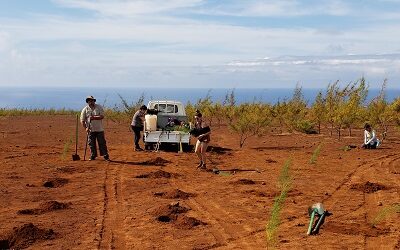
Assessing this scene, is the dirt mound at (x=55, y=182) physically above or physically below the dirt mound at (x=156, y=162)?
below

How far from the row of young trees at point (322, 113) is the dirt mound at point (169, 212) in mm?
11586

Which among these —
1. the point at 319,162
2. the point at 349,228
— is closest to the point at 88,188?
the point at 349,228

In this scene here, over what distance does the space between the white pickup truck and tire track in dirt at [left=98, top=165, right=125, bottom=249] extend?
204 inches

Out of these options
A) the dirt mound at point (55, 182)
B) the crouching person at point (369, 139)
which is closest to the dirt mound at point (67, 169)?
the dirt mound at point (55, 182)

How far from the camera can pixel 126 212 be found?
29.3 ft

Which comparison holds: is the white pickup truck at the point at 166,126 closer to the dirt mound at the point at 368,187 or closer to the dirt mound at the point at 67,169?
the dirt mound at the point at 67,169

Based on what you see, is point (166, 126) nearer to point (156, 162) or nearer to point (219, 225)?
point (156, 162)

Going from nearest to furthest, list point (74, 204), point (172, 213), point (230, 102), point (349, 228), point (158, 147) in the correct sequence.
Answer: point (349, 228) → point (172, 213) → point (74, 204) → point (158, 147) → point (230, 102)

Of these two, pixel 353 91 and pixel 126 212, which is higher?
pixel 353 91

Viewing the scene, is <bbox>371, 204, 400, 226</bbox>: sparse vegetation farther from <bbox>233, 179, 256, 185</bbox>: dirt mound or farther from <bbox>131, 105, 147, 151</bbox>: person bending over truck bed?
<bbox>131, 105, 147, 151</bbox>: person bending over truck bed

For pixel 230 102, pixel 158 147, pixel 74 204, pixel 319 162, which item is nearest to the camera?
pixel 74 204

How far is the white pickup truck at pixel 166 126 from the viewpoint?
17.7 m

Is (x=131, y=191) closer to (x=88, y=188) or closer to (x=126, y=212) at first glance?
(x=88, y=188)

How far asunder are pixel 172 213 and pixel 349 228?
9.58 ft
